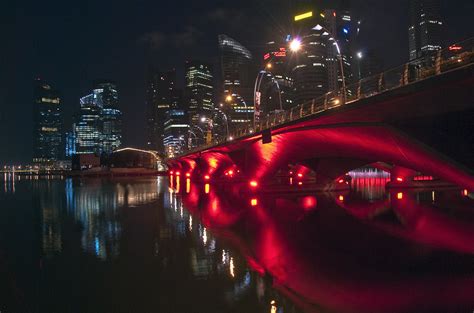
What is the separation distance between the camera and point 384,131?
20172mm

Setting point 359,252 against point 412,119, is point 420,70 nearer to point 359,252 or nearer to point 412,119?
point 412,119

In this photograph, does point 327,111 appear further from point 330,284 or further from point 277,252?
point 330,284

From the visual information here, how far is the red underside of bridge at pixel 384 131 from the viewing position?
15305 mm

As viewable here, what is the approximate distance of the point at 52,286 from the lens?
1266 cm

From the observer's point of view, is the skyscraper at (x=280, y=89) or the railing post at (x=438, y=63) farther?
the skyscraper at (x=280, y=89)

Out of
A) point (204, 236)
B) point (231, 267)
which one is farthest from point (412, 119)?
point (204, 236)

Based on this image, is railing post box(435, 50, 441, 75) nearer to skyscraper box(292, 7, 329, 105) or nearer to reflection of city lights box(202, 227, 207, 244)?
reflection of city lights box(202, 227, 207, 244)

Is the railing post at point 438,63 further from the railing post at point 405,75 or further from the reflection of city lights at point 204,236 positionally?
the reflection of city lights at point 204,236

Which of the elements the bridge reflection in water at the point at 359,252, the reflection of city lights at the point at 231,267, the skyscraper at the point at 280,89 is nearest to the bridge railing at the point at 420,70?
the bridge reflection in water at the point at 359,252

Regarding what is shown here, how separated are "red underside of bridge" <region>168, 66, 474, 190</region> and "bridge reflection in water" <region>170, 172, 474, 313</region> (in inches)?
133

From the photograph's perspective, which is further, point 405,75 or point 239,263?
point 405,75

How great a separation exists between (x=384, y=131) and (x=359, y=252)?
631 cm

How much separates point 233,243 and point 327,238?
4753mm

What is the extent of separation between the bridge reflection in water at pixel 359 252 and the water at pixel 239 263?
0.18 ft
